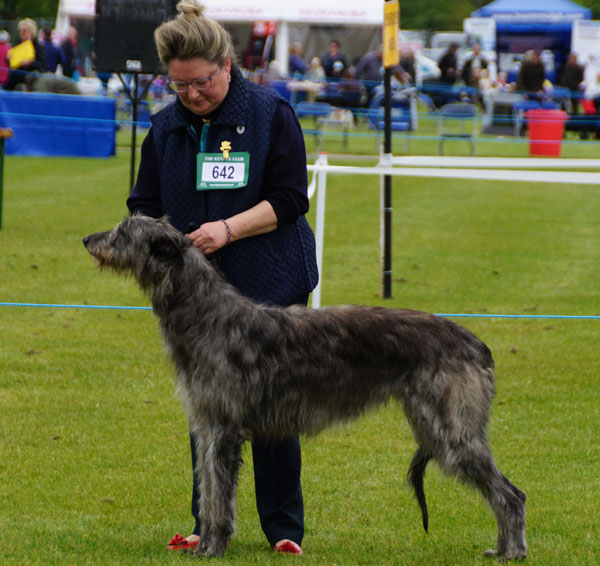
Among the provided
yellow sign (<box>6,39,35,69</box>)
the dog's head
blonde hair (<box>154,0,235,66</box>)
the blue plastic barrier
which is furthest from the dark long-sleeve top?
yellow sign (<box>6,39,35,69</box>)

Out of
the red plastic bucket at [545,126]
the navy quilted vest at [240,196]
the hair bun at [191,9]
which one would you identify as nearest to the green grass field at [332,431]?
the navy quilted vest at [240,196]

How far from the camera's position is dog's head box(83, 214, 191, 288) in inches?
162

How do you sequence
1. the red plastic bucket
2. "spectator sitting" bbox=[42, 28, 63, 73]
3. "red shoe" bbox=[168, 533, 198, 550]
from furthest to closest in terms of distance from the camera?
"spectator sitting" bbox=[42, 28, 63, 73], the red plastic bucket, "red shoe" bbox=[168, 533, 198, 550]

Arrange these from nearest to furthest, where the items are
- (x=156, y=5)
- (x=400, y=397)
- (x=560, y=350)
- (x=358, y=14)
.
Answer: (x=400, y=397) < (x=560, y=350) < (x=156, y=5) < (x=358, y=14)

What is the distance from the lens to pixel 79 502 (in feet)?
17.2

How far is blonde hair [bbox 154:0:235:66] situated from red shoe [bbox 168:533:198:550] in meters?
2.15

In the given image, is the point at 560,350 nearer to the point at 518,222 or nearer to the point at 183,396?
the point at 183,396

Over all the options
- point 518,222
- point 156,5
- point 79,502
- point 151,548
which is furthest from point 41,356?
point 518,222

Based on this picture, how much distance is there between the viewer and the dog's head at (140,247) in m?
4.11

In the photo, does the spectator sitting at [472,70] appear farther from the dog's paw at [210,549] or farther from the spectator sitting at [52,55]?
the dog's paw at [210,549]

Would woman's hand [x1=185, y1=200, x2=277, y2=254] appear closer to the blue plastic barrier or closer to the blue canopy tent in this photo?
the blue plastic barrier

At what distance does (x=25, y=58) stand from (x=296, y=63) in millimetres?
9659

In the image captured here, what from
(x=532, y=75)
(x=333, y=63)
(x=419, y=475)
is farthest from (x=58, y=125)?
(x=419, y=475)

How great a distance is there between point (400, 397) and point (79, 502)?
1930 mm
